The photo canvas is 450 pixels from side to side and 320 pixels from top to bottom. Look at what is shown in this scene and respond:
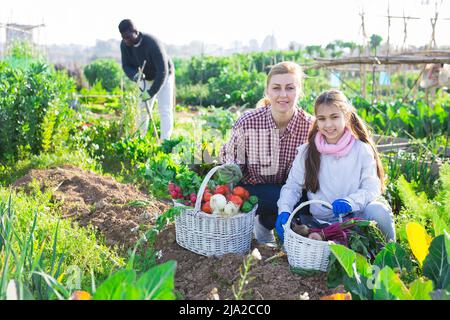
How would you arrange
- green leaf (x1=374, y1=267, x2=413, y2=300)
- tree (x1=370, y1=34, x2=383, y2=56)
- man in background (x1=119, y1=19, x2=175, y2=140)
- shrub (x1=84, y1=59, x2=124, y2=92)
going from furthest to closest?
shrub (x1=84, y1=59, x2=124, y2=92)
tree (x1=370, y1=34, x2=383, y2=56)
man in background (x1=119, y1=19, x2=175, y2=140)
green leaf (x1=374, y1=267, x2=413, y2=300)

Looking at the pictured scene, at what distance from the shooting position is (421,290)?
174cm

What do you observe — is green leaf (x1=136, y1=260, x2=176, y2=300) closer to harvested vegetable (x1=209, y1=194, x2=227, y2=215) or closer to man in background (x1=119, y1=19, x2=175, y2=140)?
harvested vegetable (x1=209, y1=194, x2=227, y2=215)

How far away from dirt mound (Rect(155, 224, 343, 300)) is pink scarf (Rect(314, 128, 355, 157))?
0.67 metres

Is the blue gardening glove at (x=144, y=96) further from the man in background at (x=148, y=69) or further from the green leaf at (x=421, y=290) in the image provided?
the green leaf at (x=421, y=290)

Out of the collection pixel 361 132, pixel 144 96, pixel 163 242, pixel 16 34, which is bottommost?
pixel 163 242

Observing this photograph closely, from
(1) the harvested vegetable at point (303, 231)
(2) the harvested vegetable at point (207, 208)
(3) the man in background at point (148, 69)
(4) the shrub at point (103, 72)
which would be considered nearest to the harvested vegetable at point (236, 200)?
(2) the harvested vegetable at point (207, 208)

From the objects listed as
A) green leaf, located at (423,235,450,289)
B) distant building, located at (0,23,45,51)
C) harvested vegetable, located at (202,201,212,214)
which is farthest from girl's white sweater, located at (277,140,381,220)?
distant building, located at (0,23,45,51)

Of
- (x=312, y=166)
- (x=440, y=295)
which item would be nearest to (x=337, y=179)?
(x=312, y=166)

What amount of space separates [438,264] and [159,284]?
1263mm

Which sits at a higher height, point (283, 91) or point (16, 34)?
point (16, 34)

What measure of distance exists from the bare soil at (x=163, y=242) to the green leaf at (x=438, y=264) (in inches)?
16.0

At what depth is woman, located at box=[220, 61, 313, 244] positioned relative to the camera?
337 cm

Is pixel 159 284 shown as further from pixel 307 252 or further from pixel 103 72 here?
pixel 103 72

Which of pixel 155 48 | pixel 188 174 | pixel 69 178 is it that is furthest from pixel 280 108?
pixel 155 48
